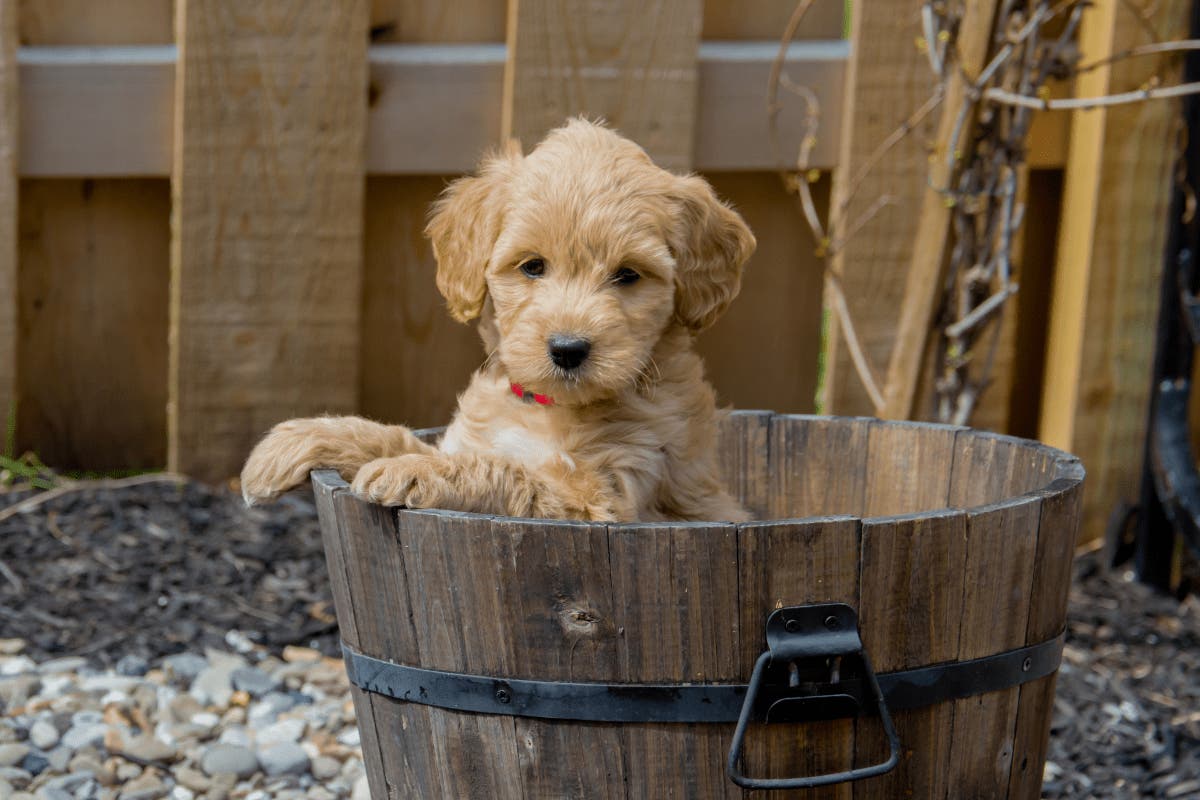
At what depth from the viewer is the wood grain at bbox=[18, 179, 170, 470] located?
4805 mm

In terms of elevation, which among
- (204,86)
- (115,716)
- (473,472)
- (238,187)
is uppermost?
(204,86)

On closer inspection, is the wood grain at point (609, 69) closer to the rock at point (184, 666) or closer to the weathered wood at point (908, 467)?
the weathered wood at point (908, 467)

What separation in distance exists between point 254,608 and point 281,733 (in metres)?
Answer: 0.67

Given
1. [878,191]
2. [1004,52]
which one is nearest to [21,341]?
[878,191]

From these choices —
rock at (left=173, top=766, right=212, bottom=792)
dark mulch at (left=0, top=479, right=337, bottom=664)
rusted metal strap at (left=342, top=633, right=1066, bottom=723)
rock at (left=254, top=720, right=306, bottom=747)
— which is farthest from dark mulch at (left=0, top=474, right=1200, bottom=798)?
rusted metal strap at (left=342, top=633, right=1066, bottom=723)

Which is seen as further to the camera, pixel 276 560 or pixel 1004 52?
pixel 276 560

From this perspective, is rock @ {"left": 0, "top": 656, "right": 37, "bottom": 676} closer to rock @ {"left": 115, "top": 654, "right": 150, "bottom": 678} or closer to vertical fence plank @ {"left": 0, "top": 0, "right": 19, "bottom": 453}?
rock @ {"left": 115, "top": 654, "right": 150, "bottom": 678}

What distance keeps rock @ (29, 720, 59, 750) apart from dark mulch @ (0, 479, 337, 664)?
0.37m

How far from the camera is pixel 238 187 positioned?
465 centimetres

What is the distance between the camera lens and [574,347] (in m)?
2.51

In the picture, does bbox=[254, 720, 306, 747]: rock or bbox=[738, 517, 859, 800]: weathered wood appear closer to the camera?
bbox=[738, 517, 859, 800]: weathered wood

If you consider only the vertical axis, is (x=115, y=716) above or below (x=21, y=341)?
below

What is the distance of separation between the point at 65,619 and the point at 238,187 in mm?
1505

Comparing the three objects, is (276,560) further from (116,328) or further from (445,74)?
(445,74)
